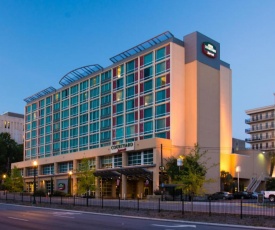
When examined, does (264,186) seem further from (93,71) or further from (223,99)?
(93,71)

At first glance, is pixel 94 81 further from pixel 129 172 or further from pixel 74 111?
pixel 129 172

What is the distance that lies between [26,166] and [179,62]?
52511mm

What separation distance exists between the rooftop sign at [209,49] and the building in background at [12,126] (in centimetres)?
10155

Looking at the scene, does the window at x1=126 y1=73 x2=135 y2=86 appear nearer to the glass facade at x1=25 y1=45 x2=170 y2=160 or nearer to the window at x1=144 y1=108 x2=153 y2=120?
the glass facade at x1=25 y1=45 x2=170 y2=160

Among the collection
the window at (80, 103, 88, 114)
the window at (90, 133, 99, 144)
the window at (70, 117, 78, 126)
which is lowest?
the window at (90, 133, 99, 144)

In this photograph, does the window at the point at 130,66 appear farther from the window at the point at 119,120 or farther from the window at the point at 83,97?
the window at the point at 83,97

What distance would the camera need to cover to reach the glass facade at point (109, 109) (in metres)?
72.2

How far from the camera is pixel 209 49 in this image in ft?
246

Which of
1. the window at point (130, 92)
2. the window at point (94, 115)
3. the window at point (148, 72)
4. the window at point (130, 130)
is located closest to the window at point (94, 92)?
the window at point (94, 115)

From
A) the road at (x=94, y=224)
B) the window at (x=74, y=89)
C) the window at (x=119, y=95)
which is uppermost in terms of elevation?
the window at (x=74, y=89)

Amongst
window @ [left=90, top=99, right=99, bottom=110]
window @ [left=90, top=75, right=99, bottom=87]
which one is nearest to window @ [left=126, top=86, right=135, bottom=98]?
window @ [left=90, top=99, right=99, bottom=110]

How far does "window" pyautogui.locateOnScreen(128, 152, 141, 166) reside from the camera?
70625 millimetres

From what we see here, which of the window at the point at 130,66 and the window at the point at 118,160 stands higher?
the window at the point at 130,66

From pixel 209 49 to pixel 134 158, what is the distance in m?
23.2
